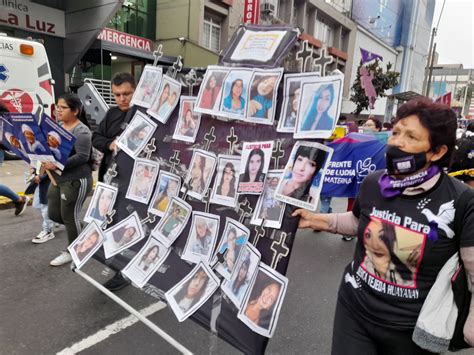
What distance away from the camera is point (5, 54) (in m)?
7.03

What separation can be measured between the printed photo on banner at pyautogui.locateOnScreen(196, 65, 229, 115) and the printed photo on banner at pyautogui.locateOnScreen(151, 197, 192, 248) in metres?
0.60

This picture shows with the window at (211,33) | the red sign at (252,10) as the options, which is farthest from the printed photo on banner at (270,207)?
the red sign at (252,10)

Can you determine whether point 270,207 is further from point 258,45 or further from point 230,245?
point 258,45

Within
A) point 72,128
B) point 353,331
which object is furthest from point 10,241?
point 353,331

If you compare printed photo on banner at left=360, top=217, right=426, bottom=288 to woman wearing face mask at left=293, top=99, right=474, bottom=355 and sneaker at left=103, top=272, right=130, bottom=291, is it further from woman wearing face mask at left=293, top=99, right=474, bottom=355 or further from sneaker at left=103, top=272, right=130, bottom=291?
sneaker at left=103, top=272, right=130, bottom=291

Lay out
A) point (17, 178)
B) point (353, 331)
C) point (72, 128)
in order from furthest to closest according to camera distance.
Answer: point (17, 178), point (72, 128), point (353, 331)

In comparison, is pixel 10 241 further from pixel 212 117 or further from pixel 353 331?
pixel 353 331

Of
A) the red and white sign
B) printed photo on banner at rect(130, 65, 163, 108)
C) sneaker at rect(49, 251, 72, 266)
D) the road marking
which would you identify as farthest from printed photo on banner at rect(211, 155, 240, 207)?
the red and white sign

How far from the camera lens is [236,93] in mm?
1984

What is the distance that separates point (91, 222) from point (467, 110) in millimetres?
78361

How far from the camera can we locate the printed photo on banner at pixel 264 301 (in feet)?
5.65

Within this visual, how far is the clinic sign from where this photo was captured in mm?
10375

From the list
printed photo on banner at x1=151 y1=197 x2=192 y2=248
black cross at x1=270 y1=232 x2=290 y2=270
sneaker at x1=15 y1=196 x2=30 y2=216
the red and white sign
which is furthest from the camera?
the red and white sign

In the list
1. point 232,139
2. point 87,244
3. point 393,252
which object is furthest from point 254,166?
point 87,244
